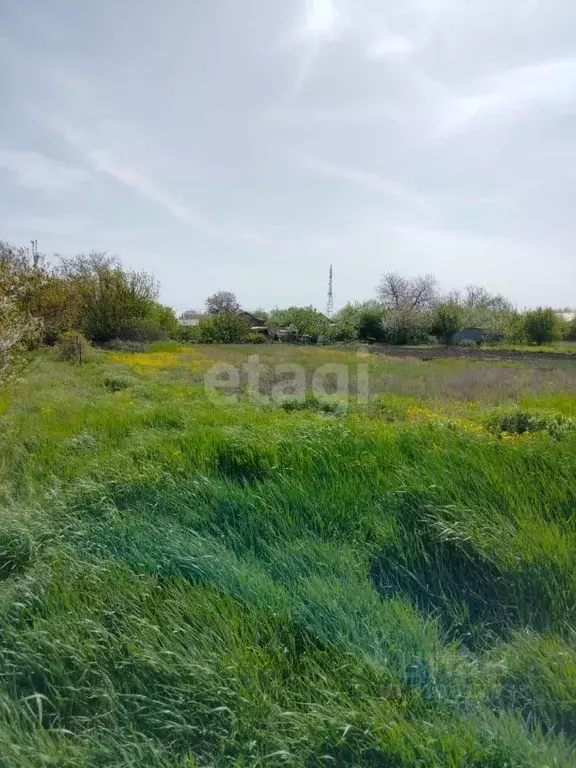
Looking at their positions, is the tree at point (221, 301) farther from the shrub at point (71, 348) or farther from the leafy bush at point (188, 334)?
the shrub at point (71, 348)

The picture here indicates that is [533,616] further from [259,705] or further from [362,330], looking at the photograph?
[362,330]

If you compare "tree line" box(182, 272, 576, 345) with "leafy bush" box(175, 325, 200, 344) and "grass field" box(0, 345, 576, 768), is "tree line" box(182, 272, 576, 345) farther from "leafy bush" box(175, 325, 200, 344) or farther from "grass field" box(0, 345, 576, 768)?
"grass field" box(0, 345, 576, 768)

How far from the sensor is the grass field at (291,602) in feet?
6.25

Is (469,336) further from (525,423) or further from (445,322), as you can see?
(525,423)

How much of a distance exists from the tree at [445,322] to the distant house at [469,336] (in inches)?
21.7

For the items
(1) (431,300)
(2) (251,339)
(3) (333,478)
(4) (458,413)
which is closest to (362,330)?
(2) (251,339)

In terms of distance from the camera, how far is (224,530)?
3.63m

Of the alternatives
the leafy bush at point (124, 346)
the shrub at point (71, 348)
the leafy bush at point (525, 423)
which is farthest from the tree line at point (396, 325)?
the leafy bush at point (525, 423)

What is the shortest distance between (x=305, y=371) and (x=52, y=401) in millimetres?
8263

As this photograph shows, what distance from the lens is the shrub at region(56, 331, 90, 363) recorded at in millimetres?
18656

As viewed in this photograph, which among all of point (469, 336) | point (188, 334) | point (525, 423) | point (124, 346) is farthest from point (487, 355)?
point (188, 334)

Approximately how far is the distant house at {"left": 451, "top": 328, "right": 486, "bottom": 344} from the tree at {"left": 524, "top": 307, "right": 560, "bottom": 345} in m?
3.92

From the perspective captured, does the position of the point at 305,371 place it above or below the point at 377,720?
above

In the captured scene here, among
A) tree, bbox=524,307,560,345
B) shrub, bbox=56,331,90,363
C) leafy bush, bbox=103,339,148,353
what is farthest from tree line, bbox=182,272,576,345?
shrub, bbox=56,331,90,363
